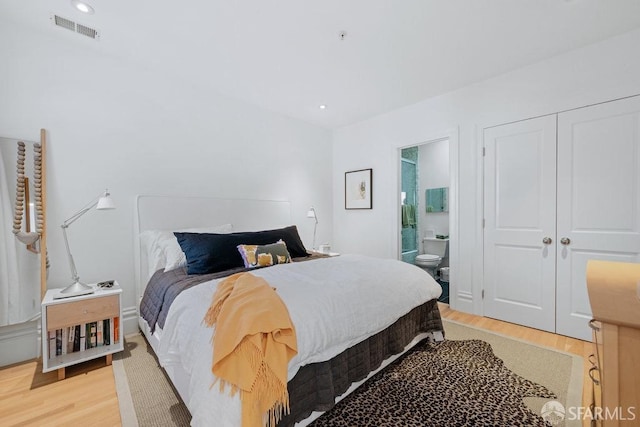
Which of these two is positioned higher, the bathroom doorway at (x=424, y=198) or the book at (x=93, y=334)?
the bathroom doorway at (x=424, y=198)

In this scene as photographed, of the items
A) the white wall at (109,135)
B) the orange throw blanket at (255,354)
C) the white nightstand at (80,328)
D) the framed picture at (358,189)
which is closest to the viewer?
the orange throw blanket at (255,354)

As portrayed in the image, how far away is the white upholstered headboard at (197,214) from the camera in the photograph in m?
2.71

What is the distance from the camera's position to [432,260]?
4.35m

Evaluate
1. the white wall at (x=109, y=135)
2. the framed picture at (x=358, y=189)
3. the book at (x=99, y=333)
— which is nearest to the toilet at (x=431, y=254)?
the framed picture at (x=358, y=189)

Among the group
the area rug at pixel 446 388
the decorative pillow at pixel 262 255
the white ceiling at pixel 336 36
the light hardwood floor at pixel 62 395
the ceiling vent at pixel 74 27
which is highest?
Result: the ceiling vent at pixel 74 27

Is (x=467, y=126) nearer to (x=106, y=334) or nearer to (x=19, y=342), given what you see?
(x=106, y=334)

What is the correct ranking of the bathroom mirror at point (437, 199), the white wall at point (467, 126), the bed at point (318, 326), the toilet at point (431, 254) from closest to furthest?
1. the bed at point (318, 326)
2. the white wall at point (467, 126)
3. the toilet at point (431, 254)
4. the bathroom mirror at point (437, 199)

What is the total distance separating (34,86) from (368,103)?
3340 mm

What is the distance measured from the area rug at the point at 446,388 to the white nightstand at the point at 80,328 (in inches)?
8.5

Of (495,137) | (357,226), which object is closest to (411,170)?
(357,226)

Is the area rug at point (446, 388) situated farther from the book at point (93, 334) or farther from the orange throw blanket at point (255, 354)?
the orange throw blanket at point (255, 354)

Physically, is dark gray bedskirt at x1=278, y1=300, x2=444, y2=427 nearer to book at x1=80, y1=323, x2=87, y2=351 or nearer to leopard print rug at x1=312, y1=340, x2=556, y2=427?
leopard print rug at x1=312, y1=340, x2=556, y2=427

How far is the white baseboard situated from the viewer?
2.15m

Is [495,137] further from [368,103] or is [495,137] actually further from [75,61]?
[75,61]
